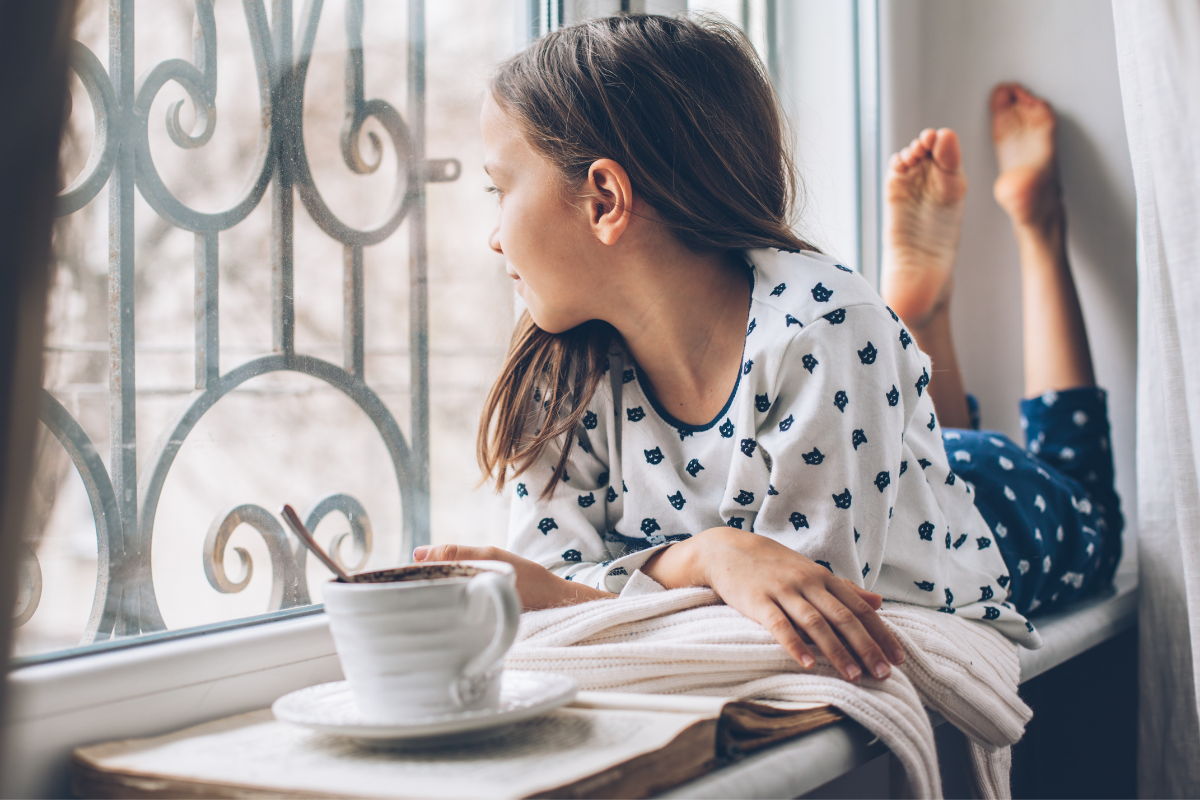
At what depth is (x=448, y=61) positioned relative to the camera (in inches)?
34.7

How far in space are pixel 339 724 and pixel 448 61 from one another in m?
0.69

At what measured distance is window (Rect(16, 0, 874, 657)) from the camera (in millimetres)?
589

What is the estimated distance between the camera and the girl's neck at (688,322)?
0.78 meters

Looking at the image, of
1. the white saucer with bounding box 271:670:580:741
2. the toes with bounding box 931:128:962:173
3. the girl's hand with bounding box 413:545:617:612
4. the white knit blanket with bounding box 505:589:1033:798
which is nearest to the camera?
the white saucer with bounding box 271:670:580:741

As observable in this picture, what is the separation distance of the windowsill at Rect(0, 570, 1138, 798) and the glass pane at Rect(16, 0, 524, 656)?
0.07 meters

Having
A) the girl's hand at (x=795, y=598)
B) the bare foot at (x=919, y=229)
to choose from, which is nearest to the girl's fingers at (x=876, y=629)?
the girl's hand at (x=795, y=598)

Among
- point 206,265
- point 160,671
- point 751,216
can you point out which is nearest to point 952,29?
point 751,216

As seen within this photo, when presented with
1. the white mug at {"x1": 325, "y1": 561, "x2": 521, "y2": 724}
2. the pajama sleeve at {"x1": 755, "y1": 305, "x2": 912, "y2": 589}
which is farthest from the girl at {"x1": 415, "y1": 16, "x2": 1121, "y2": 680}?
the white mug at {"x1": 325, "y1": 561, "x2": 521, "y2": 724}

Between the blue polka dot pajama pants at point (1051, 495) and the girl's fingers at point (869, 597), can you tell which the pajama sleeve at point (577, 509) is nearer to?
the girl's fingers at point (869, 597)

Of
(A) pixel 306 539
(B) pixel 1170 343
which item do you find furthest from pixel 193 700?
(B) pixel 1170 343

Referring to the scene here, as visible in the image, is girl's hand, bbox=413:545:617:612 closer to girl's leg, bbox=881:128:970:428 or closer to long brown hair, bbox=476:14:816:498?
long brown hair, bbox=476:14:816:498

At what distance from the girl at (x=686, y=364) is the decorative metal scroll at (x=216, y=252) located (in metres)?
0.11

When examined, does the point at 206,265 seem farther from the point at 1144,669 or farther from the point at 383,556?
the point at 1144,669

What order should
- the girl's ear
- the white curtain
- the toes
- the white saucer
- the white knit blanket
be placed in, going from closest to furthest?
the white saucer
the white knit blanket
the girl's ear
the white curtain
the toes
